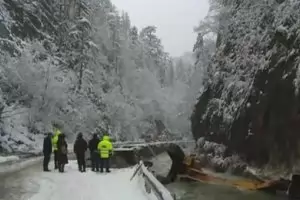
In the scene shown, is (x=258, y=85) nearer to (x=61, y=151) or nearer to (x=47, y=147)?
(x=61, y=151)

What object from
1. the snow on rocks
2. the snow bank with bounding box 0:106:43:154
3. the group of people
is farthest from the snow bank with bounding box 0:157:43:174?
the snow on rocks

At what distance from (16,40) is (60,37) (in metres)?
18.5

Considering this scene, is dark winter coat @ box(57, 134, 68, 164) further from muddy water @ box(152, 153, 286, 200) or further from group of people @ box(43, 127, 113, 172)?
muddy water @ box(152, 153, 286, 200)

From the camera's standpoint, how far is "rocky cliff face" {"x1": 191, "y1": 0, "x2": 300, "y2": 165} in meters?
28.2

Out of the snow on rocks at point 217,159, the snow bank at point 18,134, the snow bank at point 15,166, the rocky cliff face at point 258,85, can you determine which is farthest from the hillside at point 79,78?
the rocky cliff face at point 258,85

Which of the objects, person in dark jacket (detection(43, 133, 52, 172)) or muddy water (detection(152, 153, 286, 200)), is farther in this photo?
muddy water (detection(152, 153, 286, 200))

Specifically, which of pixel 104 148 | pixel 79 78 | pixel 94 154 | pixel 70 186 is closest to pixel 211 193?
pixel 94 154

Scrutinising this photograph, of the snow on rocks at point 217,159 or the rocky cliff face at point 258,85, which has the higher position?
the rocky cliff face at point 258,85

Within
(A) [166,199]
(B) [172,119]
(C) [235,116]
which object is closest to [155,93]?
(B) [172,119]

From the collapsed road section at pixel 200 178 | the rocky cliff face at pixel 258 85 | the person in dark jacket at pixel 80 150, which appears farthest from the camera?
the rocky cliff face at pixel 258 85

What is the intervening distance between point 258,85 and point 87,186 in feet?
60.1

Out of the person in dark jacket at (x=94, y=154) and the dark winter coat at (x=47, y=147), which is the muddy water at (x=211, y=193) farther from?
the dark winter coat at (x=47, y=147)

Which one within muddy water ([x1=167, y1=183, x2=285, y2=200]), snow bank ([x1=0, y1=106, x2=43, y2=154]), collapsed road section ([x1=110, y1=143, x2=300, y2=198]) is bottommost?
muddy water ([x1=167, y1=183, x2=285, y2=200])

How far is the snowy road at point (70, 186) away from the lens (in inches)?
576
